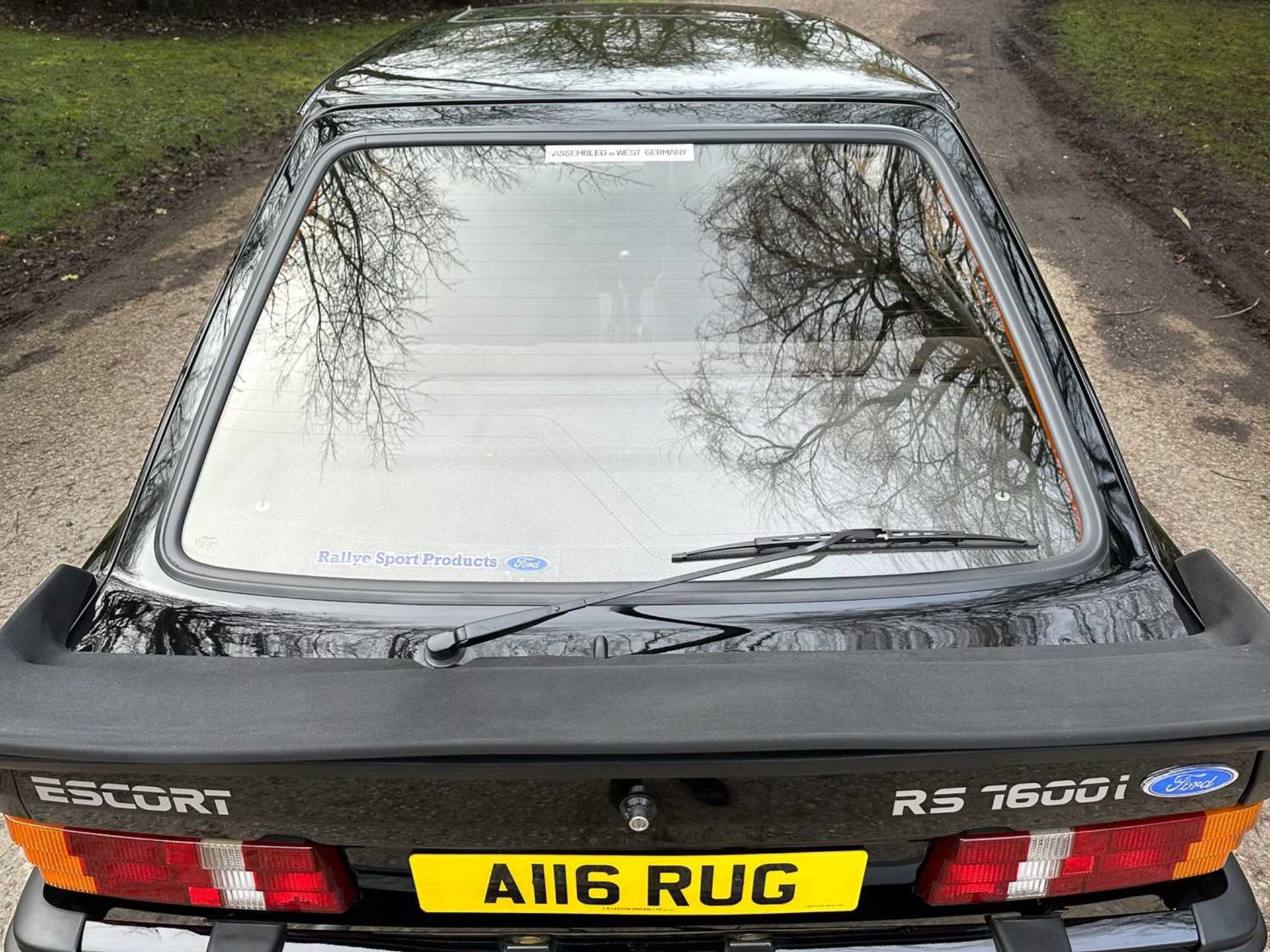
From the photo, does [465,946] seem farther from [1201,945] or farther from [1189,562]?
[1189,562]

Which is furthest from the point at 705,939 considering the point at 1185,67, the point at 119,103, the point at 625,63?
the point at 1185,67

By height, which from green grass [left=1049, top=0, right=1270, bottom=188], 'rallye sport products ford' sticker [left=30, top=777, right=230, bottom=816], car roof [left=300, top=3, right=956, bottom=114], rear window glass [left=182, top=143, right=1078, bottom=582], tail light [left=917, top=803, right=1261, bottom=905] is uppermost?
car roof [left=300, top=3, right=956, bottom=114]

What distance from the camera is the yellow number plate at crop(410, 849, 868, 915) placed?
4.66ft

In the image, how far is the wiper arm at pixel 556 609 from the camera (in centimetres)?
142

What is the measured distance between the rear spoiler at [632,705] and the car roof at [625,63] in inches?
52.5

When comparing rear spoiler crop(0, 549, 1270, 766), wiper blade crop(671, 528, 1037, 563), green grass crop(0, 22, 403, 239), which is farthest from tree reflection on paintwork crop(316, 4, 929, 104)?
green grass crop(0, 22, 403, 239)

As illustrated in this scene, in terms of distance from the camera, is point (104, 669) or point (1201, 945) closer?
point (104, 669)

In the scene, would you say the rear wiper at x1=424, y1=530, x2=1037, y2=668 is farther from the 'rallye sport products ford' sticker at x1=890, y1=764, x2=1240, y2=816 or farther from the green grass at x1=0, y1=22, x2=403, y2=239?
the green grass at x1=0, y1=22, x2=403, y2=239

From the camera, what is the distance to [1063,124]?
8.99 meters

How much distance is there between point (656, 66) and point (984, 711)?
5.54 ft

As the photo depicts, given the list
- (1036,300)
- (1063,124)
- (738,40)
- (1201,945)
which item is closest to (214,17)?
(1063,124)

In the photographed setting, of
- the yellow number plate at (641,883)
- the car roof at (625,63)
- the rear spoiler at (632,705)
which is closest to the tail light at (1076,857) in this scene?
the yellow number plate at (641,883)

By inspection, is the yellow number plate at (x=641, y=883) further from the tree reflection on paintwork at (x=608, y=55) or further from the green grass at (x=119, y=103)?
the green grass at (x=119, y=103)

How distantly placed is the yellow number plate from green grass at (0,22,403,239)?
21.9 feet
